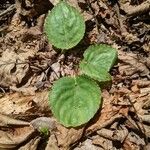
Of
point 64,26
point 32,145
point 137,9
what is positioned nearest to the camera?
point 32,145

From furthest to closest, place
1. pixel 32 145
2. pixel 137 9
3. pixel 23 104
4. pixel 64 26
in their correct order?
pixel 137 9, pixel 64 26, pixel 23 104, pixel 32 145

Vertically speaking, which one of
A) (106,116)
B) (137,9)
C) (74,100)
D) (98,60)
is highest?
(137,9)

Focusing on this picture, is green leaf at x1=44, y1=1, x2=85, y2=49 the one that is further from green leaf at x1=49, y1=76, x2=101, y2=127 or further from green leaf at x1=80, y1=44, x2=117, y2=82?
green leaf at x1=49, y1=76, x2=101, y2=127

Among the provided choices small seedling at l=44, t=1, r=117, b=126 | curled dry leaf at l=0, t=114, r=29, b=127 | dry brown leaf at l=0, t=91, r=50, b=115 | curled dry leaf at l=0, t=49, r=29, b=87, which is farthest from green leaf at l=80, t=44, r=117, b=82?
curled dry leaf at l=0, t=114, r=29, b=127

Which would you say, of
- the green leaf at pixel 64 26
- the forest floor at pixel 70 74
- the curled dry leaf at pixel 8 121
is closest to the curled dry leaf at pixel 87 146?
the forest floor at pixel 70 74

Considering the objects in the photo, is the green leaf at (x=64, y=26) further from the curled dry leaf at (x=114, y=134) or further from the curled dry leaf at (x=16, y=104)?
the curled dry leaf at (x=114, y=134)

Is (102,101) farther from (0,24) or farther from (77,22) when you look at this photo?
(0,24)

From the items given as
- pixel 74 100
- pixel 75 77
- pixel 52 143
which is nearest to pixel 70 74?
pixel 75 77

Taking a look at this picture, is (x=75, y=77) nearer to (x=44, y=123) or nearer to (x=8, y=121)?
(x=44, y=123)
